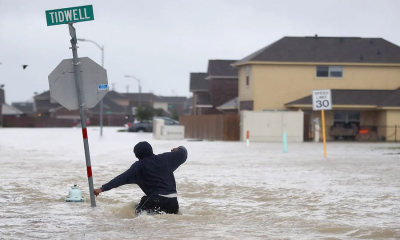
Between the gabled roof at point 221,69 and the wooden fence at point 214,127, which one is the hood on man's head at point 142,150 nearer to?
the wooden fence at point 214,127

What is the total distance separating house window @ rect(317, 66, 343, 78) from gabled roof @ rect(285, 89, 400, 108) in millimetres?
1207

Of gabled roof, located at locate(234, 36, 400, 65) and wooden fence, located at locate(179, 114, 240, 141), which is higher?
gabled roof, located at locate(234, 36, 400, 65)

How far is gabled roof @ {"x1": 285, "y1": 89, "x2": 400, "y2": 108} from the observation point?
4600 cm

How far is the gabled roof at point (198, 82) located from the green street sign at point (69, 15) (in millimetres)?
63646

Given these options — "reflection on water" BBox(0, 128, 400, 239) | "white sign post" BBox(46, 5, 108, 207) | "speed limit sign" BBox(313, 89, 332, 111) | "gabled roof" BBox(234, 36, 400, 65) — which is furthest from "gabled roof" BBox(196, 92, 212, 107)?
"white sign post" BBox(46, 5, 108, 207)

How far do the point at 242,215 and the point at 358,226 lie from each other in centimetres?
208

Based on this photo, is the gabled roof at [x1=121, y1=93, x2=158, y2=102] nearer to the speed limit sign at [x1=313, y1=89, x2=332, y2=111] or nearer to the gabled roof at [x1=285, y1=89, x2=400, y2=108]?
the gabled roof at [x1=285, y1=89, x2=400, y2=108]

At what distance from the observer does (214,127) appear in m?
47.7

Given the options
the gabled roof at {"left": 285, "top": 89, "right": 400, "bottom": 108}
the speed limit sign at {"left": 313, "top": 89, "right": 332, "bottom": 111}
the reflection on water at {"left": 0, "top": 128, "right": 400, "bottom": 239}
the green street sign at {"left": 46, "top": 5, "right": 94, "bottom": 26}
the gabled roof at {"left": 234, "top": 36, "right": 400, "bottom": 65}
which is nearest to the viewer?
the reflection on water at {"left": 0, "top": 128, "right": 400, "bottom": 239}

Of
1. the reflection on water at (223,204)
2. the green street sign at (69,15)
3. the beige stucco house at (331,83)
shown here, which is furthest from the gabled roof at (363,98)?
the green street sign at (69,15)

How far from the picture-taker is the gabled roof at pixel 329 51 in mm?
48688

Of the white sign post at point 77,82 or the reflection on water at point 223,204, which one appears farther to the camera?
the white sign post at point 77,82

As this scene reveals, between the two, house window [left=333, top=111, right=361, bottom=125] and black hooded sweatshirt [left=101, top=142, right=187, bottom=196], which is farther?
house window [left=333, top=111, right=361, bottom=125]

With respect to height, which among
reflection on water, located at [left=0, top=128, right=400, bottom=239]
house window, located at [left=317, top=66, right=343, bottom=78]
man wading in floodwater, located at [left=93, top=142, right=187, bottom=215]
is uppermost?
house window, located at [left=317, top=66, right=343, bottom=78]
